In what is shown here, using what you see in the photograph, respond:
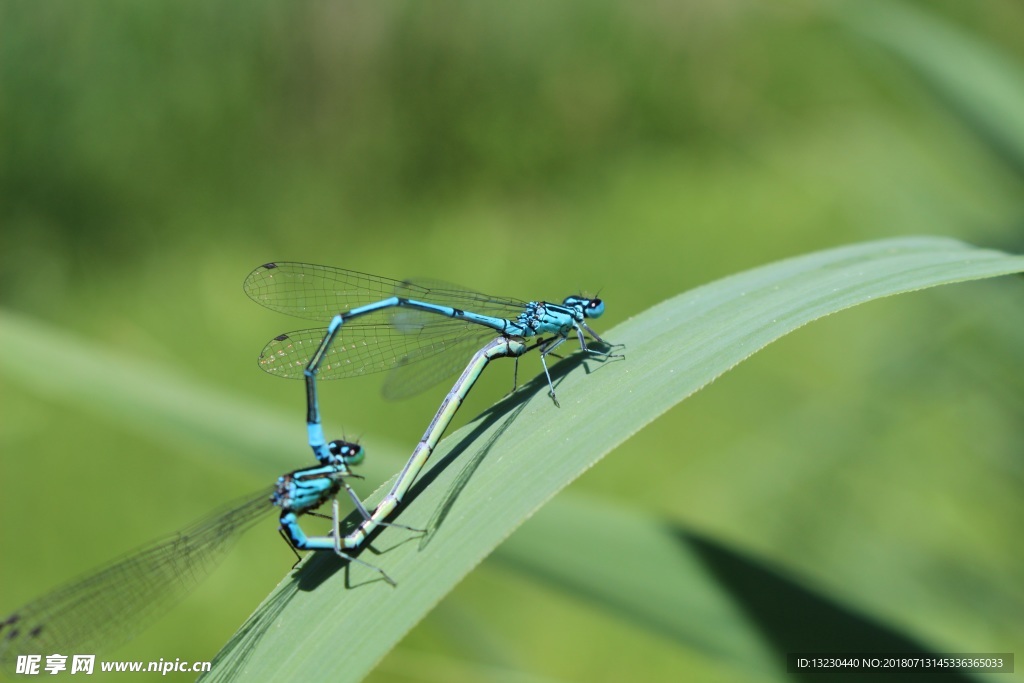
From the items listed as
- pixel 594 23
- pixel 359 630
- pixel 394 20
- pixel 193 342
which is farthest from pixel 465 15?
pixel 359 630

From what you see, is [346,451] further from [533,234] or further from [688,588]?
[533,234]

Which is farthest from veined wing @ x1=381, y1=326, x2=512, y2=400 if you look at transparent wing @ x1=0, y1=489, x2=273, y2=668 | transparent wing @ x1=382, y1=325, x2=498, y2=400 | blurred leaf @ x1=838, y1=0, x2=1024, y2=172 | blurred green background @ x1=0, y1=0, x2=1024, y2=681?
blurred leaf @ x1=838, y1=0, x2=1024, y2=172

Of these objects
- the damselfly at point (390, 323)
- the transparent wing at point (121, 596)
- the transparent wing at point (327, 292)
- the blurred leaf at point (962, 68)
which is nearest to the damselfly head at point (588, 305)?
the damselfly at point (390, 323)

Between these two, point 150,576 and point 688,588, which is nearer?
point 688,588

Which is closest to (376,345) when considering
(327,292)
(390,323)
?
(390,323)

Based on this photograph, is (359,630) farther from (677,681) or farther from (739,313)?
(677,681)

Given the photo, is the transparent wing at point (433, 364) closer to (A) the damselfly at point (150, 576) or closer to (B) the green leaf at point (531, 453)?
(A) the damselfly at point (150, 576)
